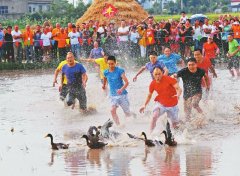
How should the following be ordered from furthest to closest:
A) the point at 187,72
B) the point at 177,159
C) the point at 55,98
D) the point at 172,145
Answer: the point at 55,98 < the point at 187,72 < the point at 172,145 < the point at 177,159

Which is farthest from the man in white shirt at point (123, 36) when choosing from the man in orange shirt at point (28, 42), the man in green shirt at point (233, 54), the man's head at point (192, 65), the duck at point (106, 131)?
the duck at point (106, 131)

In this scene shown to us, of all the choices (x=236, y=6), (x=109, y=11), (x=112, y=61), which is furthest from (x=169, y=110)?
(x=236, y=6)

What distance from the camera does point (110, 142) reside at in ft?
44.3

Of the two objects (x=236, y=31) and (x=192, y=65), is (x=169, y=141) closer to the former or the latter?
(x=192, y=65)

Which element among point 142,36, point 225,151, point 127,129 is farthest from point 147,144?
point 142,36

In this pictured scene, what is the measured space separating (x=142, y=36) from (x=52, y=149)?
18.4 meters

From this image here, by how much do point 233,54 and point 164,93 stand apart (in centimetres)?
1056

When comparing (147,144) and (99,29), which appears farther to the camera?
(99,29)

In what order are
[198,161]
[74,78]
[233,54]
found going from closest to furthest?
1. [198,161]
2. [74,78]
3. [233,54]

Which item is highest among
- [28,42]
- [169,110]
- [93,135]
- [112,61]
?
[112,61]

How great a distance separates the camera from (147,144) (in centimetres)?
1312

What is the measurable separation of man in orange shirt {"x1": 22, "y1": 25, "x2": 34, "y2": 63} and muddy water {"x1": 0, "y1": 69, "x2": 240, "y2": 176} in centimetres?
854

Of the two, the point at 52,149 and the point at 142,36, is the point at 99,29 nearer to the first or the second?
the point at 142,36

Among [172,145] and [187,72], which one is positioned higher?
[187,72]
